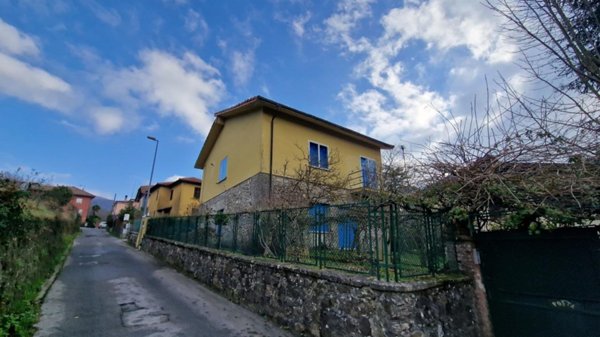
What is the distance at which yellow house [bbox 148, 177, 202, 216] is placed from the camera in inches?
1081

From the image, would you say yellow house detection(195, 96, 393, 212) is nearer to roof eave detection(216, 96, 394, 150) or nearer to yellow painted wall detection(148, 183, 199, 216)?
roof eave detection(216, 96, 394, 150)

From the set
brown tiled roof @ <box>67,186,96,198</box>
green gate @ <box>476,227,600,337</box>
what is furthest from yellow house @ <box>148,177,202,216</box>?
brown tiled roof @ <box>67,186,96,198</box>

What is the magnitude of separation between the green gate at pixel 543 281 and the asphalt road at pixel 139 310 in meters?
4.18

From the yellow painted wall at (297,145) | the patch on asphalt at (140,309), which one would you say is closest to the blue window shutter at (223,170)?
the yellow painted wall at (297,145)

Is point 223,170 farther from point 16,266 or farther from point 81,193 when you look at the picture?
point 81,193

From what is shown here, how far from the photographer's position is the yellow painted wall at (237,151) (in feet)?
43.0

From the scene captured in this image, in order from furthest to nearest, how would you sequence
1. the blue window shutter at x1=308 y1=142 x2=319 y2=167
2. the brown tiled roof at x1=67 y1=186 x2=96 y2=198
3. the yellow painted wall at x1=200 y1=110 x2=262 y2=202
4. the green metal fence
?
the brown tiled roof at x1=67 y1=186 x2=96 y2=198
the blue window shutter at x1=308 y1=142 x2=319 y2=167
the yellow painted wall at x1=200 y1=110 x2=262 y2=202
the green metal fence

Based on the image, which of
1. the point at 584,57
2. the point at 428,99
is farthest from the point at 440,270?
the point at 584,57

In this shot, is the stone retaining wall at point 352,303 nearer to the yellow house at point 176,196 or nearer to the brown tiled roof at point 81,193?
the yellow house at point 176,196

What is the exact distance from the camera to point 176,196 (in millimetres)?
28938

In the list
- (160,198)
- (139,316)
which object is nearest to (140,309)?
(139,316)

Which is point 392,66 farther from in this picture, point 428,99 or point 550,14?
point 550,14

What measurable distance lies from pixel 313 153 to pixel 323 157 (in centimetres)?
66

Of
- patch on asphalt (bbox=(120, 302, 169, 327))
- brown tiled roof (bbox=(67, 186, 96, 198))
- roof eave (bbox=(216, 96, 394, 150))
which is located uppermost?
brown tiled roof (bbox=(67, 186, 96, 198))
